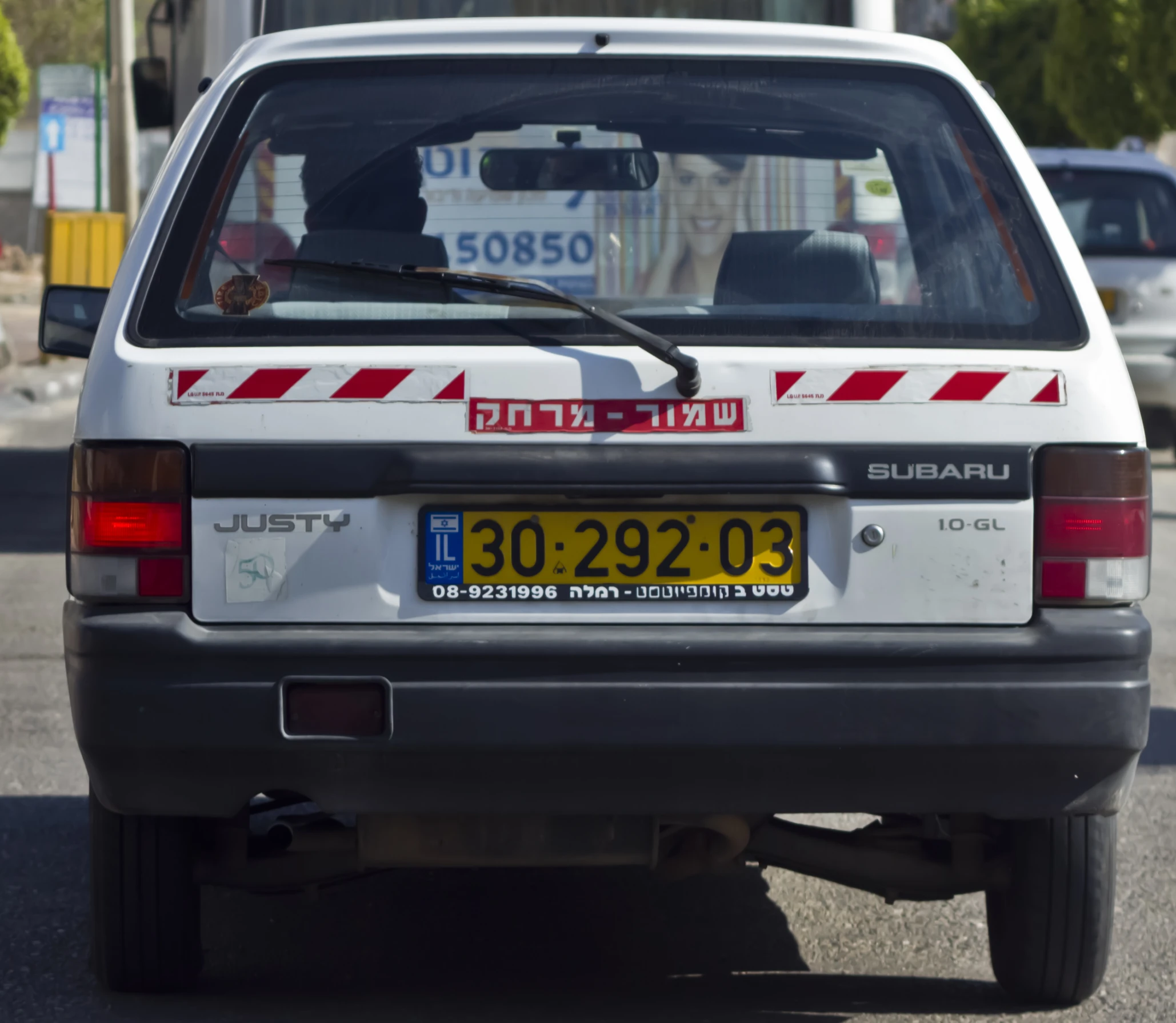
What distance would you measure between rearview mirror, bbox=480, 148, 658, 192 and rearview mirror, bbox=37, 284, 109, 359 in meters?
1.04

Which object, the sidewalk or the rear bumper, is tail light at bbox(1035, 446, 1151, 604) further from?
the sidewalk

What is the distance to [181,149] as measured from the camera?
3.53 m

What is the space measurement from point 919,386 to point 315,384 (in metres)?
0.96

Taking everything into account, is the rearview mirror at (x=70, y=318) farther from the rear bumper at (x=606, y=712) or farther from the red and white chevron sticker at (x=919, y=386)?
the red and white chevron sticker at (x=919, y=386)

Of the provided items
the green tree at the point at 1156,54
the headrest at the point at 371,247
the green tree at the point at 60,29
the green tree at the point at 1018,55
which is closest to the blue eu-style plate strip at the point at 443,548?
the headrest at the point at 371,247

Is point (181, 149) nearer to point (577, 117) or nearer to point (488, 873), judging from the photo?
point (577, 117)

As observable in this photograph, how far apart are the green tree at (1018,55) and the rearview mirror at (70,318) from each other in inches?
1098

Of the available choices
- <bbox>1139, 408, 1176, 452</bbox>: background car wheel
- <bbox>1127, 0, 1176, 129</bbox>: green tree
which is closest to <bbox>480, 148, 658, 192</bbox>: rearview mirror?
<bbox>1139, 408, 1176, 452</bbox>: background car wheel

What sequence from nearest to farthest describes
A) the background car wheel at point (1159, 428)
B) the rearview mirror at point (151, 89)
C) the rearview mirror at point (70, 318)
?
the rearview mirror at point (70, 318)
the rearview mirror at point (151, 89)
the background car wheel at point (1159, 428)

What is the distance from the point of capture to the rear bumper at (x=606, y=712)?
313cm

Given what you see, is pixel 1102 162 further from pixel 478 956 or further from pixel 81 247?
pixel 81 247

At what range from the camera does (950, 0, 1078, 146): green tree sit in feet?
102

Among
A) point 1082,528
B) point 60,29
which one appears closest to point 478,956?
point 1082,528

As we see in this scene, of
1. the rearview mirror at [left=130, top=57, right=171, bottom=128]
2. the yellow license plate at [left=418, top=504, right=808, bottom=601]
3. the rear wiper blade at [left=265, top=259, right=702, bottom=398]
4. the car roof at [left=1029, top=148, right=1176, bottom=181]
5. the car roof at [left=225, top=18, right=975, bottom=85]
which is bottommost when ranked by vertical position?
the yellow license plate at [left=418, top=504, right=808, bottom=601]
